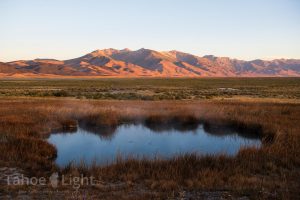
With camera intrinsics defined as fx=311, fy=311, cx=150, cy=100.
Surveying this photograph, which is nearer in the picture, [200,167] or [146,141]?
[200,167]

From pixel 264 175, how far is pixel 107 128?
39.1 ft

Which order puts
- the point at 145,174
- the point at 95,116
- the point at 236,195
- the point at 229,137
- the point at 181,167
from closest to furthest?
the point at 236,195 → the point at 145,174 → the point at 181,167 → the point at 229,137 → the point at 95,116

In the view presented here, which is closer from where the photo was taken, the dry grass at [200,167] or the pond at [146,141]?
the dry grass at [200,167]

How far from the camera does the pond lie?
13.6 m

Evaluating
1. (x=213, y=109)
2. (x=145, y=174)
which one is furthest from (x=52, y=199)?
(x=213, y=109)

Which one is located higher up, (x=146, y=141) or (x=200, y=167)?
(x=200, y=167)

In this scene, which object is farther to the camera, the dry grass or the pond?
the pond

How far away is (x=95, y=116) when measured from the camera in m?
21.0

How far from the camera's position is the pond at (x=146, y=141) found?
13.6 metres

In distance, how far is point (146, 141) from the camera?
53.2ft

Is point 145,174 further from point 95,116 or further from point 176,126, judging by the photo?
point 95,116

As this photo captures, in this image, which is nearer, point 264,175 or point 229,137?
point 264,175

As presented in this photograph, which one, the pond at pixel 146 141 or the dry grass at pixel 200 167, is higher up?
the dry grass at pixel 200 167

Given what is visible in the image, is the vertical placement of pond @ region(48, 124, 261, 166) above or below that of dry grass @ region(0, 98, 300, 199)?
below
